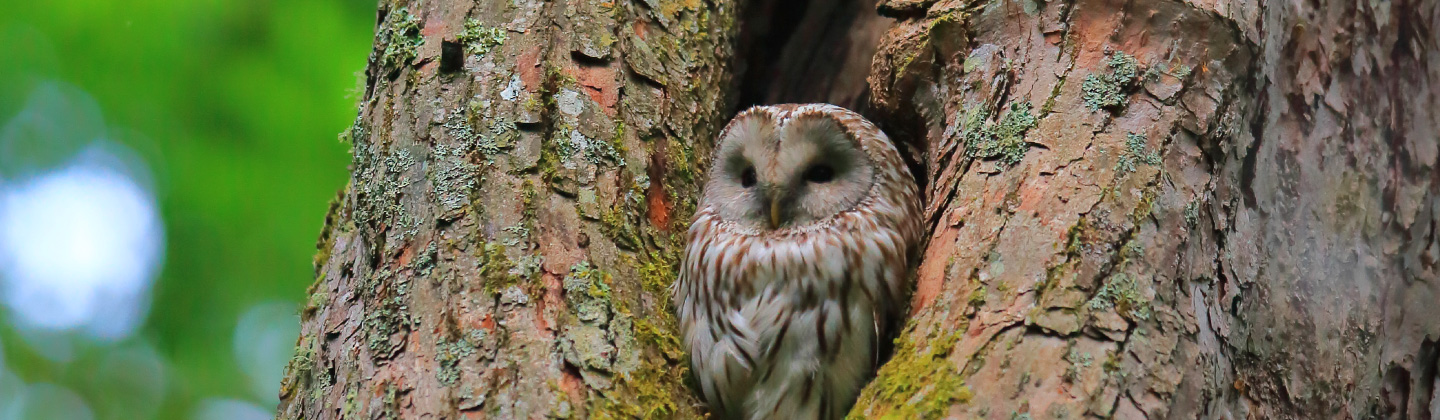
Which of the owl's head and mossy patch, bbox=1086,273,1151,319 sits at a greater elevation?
the owl's head

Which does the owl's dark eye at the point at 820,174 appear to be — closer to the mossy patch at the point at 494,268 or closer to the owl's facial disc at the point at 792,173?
the owl's facial disc at the point at 792,173

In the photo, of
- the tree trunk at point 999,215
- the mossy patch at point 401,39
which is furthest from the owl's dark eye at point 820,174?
the mossy patch at point 401,39

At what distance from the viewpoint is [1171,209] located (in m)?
2.29

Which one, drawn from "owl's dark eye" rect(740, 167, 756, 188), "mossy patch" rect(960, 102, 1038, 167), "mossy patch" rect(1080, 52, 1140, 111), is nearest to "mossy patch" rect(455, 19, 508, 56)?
"owl's dark eye" rect(740, 167, 756, 188)

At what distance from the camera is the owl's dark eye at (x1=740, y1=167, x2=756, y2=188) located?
9.56 ft

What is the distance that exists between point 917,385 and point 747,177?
37.9 inches

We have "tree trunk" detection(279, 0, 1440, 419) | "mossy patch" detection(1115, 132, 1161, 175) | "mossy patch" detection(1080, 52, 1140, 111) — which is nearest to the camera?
"tree trunk" detection(279, 0, 1440, 419)

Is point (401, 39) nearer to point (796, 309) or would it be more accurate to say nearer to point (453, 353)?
point (453, 353)

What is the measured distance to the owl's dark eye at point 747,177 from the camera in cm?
291

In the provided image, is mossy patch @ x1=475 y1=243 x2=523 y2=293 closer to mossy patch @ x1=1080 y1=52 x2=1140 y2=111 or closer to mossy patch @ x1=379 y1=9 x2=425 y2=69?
mossy patch @ x1=379 y1=9 x2=425 y2=69

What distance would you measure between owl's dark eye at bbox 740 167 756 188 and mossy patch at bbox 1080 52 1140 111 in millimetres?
910

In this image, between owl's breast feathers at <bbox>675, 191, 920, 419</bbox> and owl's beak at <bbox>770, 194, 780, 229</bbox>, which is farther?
owl's beak at <bbox>770, 194, 780, 229</bbox>

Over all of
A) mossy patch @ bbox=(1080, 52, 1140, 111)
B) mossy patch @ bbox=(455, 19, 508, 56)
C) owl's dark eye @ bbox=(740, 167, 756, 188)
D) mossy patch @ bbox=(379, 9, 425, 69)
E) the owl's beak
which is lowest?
mossy patch @ bbox=(1080, 52, 1140, 111)

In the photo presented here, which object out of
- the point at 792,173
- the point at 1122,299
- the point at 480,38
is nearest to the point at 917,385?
the point at 1122,299
